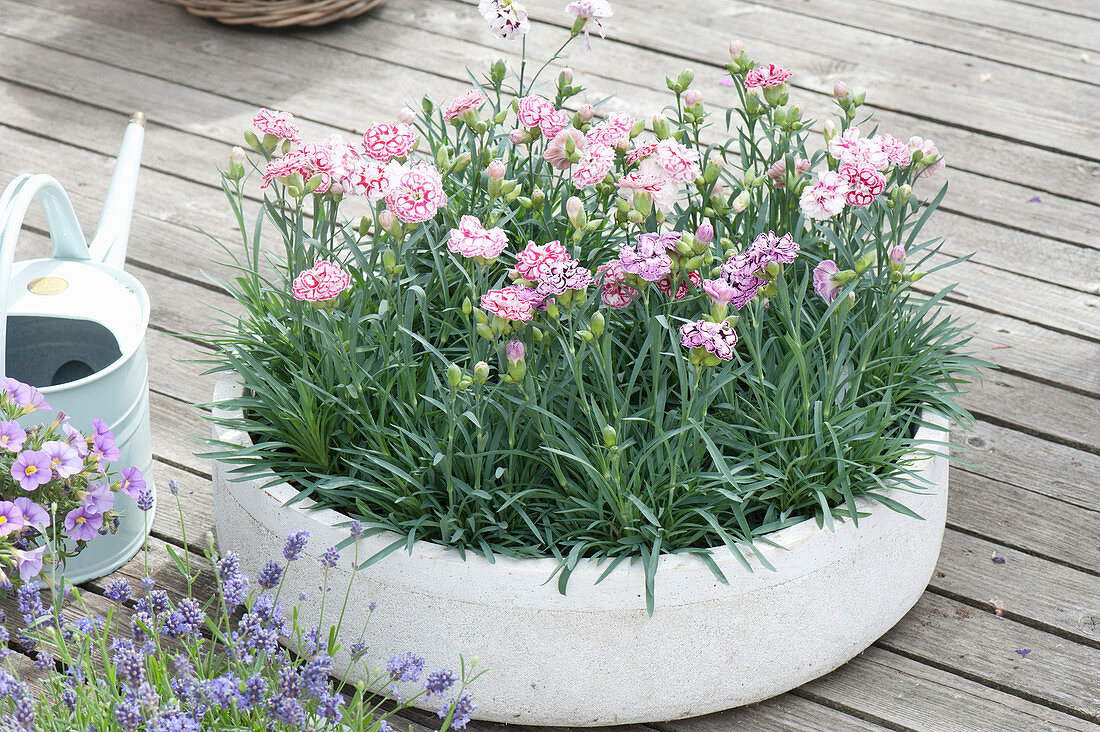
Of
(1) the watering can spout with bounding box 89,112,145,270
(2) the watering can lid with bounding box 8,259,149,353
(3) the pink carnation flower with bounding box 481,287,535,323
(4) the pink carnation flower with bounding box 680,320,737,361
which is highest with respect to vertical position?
(4) the pink carnation flower with bounding box 680,320,737,361

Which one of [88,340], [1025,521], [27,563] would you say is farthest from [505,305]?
[1025,521]

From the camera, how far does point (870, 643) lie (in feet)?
5.00

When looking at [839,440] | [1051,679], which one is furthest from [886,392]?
[1051,679]

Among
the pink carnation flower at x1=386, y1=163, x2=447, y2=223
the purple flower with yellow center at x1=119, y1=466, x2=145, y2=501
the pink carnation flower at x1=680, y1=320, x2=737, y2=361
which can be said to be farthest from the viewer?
the purple flower with yellow center at x1=119, y1=466, x2=145, y2=501

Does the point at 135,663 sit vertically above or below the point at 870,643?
above

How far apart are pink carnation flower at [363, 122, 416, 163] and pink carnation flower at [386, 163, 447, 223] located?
0.38ft

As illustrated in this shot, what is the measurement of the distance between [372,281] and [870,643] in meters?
0.78

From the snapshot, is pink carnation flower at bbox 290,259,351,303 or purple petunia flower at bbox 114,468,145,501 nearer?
pink carnation flower at bbox 290,259,351,303

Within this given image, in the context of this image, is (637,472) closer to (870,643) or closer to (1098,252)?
(870,643)

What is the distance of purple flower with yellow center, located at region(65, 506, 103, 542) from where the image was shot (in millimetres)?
1436

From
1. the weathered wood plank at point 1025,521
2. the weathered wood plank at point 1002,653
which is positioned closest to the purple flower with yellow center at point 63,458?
the weathered wood plank at point 1002,653

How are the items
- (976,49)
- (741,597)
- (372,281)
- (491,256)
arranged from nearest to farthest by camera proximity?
(491,256), (741,597), (372,281), (976,49)

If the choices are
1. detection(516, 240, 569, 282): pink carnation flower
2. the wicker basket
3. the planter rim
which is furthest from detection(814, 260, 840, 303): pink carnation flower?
the wicker basket

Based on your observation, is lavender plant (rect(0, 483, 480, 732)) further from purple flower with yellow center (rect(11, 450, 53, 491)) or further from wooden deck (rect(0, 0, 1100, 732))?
wooden deck (rect(0, 0, 1100, 732))
